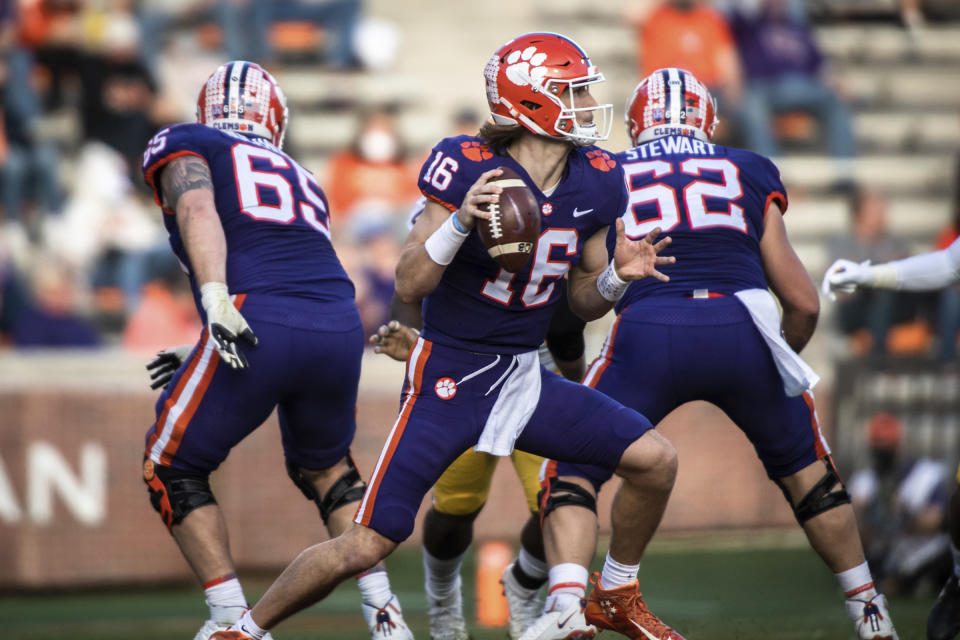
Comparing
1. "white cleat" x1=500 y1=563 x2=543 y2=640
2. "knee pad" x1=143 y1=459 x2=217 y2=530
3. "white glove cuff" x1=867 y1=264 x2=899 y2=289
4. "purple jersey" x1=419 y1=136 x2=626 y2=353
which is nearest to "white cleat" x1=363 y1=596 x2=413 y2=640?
"knee pad" x1=143 y1=459 x2=217 y2=530

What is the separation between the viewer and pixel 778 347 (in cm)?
508

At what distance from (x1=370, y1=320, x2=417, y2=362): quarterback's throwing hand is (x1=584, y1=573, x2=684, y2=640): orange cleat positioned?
1.11 meters

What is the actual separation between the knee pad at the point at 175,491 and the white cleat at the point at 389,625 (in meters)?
0.74

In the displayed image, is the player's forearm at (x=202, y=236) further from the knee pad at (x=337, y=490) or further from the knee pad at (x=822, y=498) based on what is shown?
the knee pad at (x=822, y=498)

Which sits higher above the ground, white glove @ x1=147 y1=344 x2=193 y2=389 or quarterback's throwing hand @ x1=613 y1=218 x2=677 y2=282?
quarterback's throwing hand @ x1=613 y1=218 x2=677 y2=282

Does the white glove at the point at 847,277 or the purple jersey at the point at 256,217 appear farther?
the white glove at the point at 847,277

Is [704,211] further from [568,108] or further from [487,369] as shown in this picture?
[487,369]

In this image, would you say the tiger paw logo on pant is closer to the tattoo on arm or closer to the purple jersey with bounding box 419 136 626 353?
the purple jersey with bounding box 419 136 626 353

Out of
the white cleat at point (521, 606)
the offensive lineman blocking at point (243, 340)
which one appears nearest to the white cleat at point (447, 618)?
the white cleat at point (521, 606)

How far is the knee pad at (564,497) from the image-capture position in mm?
4973

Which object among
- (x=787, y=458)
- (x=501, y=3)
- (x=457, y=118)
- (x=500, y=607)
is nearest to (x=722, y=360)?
(x=787, y=458)

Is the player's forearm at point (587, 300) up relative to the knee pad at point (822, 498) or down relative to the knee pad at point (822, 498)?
up

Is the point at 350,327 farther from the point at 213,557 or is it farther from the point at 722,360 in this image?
the point at 722,360

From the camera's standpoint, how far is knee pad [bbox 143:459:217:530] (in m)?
4.98
